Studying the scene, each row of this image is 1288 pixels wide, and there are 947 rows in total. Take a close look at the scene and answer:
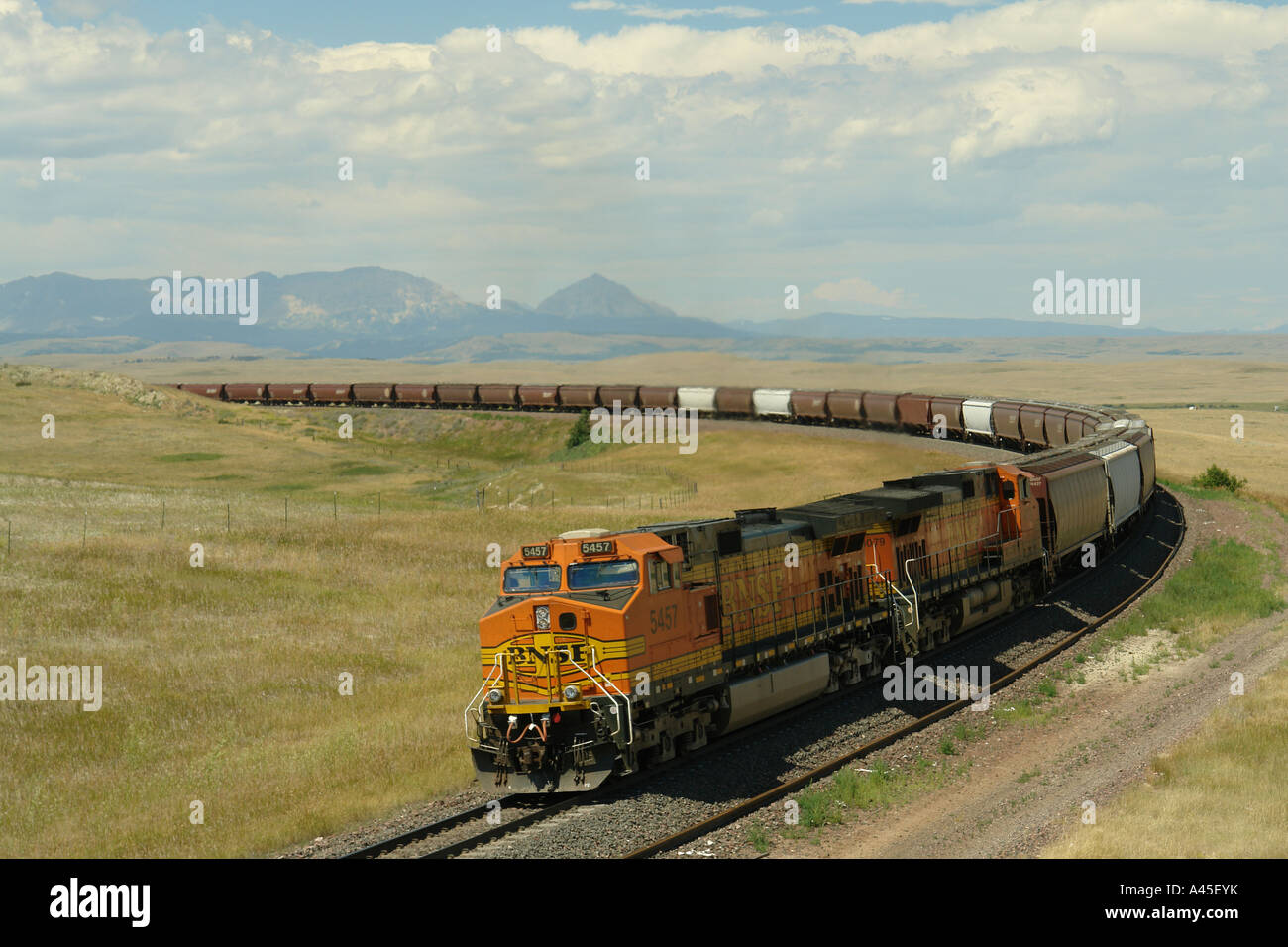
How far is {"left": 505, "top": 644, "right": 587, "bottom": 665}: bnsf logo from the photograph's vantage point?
17391 millimetres

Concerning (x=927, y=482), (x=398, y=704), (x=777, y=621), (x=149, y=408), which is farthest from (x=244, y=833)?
(x=149, y=408)

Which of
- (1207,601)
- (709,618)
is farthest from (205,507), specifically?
(1207,601)

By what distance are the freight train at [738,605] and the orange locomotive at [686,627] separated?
33mm

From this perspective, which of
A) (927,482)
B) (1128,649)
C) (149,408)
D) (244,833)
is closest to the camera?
(244,833)

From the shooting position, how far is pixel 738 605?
20.5m

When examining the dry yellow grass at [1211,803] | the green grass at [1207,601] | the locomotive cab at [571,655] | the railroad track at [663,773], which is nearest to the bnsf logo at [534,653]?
the locomotive cab at [571,655]

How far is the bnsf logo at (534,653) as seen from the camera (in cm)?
1739

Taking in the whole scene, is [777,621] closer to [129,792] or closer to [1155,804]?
[1155,804]

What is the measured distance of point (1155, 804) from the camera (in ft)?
51.2

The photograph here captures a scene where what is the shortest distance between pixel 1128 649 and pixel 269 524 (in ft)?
104

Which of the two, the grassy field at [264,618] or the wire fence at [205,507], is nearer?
the grassy field at [264,618]

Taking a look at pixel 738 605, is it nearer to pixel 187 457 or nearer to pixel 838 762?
pixel 838 762

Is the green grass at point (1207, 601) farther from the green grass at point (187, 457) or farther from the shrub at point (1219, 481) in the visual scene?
the green grass at point (187, 457)

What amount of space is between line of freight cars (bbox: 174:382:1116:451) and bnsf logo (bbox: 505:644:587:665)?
46543mm
